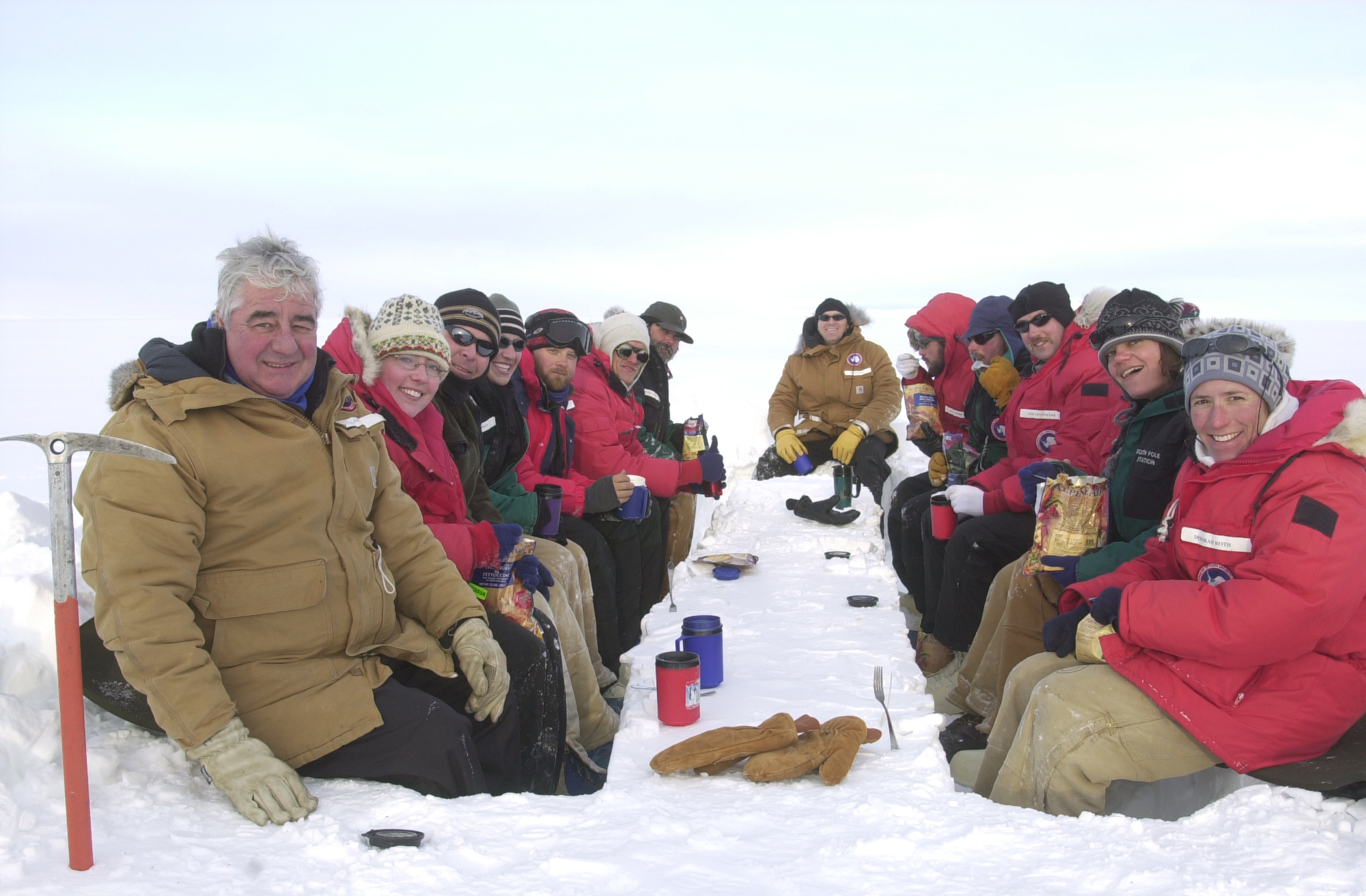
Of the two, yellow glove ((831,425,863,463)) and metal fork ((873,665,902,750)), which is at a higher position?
yellow glove ((831,425,863,463))

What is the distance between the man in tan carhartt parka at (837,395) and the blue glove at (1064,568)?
3.46m

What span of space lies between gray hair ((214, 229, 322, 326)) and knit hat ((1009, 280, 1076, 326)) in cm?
342

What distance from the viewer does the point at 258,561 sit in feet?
7.14

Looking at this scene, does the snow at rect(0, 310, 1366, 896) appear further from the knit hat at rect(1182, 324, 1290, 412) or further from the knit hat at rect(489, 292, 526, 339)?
the knit hat at rect(489, 292, 526, 339)

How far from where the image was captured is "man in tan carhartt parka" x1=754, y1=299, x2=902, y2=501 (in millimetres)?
6867

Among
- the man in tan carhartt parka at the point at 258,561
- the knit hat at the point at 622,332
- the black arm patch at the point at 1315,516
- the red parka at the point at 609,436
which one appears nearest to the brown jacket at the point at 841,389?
the red parka at the point at 609,436

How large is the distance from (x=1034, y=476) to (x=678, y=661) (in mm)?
2011

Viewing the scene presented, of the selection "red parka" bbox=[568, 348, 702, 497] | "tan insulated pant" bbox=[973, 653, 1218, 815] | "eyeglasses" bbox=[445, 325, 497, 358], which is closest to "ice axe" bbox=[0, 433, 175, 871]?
"eyeglasses" bbox=[445, 325, 497, 358]

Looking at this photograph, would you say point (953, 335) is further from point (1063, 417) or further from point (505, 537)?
point (505, 537)

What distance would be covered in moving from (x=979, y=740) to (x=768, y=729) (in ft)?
4.89

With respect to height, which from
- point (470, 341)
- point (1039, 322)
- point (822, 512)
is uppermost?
point (1039, 322)

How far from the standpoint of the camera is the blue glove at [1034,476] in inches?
153

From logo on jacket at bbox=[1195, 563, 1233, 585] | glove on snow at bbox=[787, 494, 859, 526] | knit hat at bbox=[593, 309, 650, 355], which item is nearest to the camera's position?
logo on jacket at bbox=[1195, 563, 1233, 585]

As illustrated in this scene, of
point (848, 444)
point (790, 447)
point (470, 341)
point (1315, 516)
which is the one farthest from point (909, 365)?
point (1315, 516)
